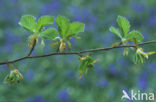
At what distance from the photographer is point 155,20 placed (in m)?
2.34

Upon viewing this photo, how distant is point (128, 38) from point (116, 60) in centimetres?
161

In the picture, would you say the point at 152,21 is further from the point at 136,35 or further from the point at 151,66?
the point at 136,35

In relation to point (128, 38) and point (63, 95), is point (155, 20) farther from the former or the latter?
point (128, 38)

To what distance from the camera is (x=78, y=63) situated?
6.89 feet

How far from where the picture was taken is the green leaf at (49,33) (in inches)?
20.6

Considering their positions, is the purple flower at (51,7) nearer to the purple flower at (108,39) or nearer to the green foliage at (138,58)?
the purple flower at (108,39)

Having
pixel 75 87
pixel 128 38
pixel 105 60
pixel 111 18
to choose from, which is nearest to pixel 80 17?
pixel 111 18

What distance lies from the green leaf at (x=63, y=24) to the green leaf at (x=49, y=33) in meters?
0.01

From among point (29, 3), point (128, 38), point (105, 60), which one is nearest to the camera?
point (128, 38)

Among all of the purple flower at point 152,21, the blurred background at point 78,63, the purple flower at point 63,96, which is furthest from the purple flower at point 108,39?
the purple flower at point 63,96

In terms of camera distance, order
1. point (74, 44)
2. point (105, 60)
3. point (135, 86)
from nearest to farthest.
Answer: point (135, 86) → point (105, 60) → point (74, 44)

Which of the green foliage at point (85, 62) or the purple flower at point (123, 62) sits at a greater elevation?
the green foliage at point (85, 62)

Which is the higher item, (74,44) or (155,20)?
(155,20)

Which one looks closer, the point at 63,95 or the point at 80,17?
the point at 63,95
